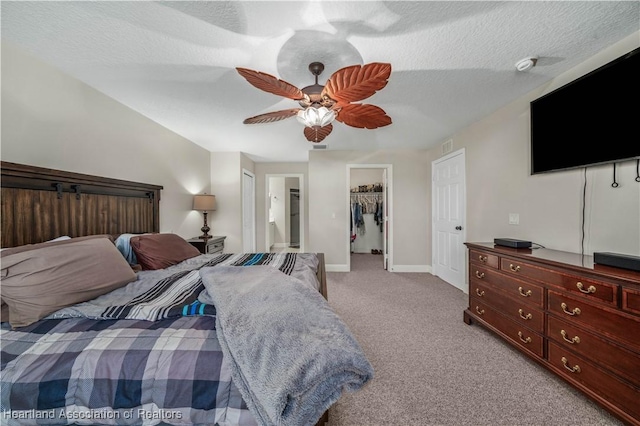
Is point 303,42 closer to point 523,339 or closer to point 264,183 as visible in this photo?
point 523,339

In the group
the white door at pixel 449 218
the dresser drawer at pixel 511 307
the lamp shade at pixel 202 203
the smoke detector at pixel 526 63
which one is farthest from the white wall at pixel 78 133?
the white door at pixel 449 218

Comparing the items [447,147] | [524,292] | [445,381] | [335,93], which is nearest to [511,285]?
A: [524,292]

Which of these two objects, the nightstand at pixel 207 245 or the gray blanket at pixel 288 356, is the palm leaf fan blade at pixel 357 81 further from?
the nightstand at pixel 207 245

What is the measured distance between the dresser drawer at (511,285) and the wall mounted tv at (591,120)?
1014mm

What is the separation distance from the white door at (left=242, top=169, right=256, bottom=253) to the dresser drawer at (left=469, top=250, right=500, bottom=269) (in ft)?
12.8

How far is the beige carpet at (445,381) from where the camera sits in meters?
1.34

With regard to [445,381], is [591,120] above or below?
above

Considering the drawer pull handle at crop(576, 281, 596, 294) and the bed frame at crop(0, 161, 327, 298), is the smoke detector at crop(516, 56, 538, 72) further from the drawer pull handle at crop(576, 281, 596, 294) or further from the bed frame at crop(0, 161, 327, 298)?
the bed frame at crop(0, 161, 327, 298)

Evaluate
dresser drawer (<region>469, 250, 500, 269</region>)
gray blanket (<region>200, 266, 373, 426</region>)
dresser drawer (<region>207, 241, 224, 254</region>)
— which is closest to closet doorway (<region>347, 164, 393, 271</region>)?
dresser drawer (<region>207, 241, 224, 254</region>)

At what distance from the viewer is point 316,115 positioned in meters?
1.65

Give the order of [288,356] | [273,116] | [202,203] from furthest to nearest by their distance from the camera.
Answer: [202,203] < [273,116] < [288,356]

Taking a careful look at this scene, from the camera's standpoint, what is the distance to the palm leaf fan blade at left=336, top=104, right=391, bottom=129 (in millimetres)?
1744

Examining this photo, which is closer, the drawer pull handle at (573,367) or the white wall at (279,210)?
the drawer pull handle at (573,367)

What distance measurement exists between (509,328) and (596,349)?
592 millimetres
